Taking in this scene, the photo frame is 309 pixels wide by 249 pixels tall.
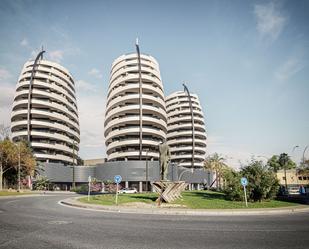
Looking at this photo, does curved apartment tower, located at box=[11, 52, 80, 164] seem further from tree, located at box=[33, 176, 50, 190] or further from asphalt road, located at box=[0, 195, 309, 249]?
asphalt road, located at box=[0, 195, 309, 249]

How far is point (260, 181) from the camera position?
2297cm

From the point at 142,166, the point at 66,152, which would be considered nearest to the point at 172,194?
the point at 142,166

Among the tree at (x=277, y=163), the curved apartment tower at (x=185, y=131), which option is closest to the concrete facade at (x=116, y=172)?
the curved apartment tower at (x=185, y=131)

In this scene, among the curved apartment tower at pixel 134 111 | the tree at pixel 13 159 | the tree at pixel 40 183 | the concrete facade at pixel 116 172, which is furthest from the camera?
the curved apartment tower at pixel 134 111

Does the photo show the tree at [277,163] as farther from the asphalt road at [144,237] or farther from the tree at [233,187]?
the asphalt road at [144,237]

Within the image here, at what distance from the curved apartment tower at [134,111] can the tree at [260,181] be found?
163 feet

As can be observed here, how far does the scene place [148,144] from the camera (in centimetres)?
7412

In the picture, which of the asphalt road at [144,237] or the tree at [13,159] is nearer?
the asphalt road at [144,237]

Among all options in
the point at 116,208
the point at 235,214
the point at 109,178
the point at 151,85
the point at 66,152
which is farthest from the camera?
the point at 66,152

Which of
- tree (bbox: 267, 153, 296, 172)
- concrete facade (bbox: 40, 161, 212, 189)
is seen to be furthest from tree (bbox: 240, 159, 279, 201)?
tree (bbox: 267, 153, 296, 172)

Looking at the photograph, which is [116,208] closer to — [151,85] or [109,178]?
[109,178]

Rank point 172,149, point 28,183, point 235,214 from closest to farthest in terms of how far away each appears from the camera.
→ point 235,214, point 28,183, point 172,149

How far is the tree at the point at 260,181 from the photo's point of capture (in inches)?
Answer: 903

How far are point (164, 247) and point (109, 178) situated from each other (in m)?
67.5
